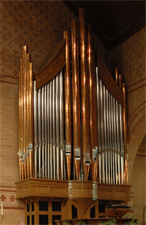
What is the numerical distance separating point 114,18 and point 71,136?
4533 mm

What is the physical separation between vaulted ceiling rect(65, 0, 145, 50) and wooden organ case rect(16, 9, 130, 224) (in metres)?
1.25

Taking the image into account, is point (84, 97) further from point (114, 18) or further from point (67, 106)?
point (114, 18)

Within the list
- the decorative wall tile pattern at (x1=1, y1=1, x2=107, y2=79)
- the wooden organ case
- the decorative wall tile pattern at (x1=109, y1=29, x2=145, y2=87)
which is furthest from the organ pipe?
the decorative wall tile pattern at (x1=109, y1=29, x2=145, y2=87)

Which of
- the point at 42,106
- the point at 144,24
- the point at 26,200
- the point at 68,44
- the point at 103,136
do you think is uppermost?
the point at 144,24

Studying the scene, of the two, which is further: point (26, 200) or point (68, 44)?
point (68, 44)

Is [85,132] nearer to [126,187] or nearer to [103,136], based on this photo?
[103,136]

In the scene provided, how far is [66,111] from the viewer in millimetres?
11570

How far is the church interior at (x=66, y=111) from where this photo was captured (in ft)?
36.1

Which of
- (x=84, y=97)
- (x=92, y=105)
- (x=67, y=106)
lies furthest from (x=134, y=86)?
(x=67, y=106)

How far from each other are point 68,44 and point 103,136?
9.77 feet

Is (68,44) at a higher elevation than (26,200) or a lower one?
higher

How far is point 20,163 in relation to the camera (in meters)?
11.2

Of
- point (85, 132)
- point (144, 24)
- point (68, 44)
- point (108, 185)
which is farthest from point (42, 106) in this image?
point (144, 24)

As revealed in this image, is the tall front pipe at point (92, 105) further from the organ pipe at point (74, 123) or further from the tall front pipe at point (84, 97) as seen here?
the tall front pipe at point (84, 97)
